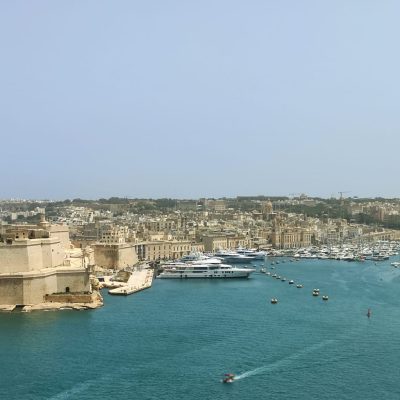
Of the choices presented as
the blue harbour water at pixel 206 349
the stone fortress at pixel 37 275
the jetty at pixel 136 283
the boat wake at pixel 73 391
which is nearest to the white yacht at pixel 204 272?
the jetty at pixel 136 283

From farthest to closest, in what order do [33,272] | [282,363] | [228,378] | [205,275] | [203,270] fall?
[203,270], [205,275], [33,272], [282,363], [228,378]

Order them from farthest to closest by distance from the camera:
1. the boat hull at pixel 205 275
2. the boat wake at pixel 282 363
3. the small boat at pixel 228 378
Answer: the boat hull at pixel 205 275, the boat wake at pixel 282 363, the small boat at pixel 228 378

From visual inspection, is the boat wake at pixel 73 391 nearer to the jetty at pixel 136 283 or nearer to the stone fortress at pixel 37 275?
the stone fortress at pixel 37 275

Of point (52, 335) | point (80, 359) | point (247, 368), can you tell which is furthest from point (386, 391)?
point (52, 335)

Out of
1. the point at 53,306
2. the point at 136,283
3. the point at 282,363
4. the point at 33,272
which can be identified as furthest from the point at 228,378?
the point at 136,283

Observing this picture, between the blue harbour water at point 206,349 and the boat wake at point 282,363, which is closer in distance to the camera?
the blue harbour water at point 206,349

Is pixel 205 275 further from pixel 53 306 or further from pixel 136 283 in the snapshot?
pixel 53 306
